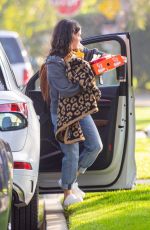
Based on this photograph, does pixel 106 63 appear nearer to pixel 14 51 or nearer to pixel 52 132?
pixel 52 132

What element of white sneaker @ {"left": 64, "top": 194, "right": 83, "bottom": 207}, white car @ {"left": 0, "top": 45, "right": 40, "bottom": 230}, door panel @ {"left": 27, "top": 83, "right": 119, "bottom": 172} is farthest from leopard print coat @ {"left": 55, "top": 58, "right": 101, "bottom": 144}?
white car @ {"left": 0, "top": 45, "right": 40, "bottom": 230}

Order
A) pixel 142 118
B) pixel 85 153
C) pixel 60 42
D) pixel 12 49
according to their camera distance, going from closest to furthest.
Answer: pixel 60 42, pixel 85 153, pixel 12 49, pixel 142 118

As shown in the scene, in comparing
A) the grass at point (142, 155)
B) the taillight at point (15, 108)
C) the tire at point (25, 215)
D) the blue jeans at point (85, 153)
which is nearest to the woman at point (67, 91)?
the blue jeans at point (85, 153)

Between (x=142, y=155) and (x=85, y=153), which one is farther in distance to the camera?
(x=142, y=155)

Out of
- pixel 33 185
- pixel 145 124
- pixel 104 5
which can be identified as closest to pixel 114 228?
pixel 33 185

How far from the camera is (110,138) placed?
9109mm

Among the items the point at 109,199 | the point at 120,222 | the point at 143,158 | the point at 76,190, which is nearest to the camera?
the point at 120,222

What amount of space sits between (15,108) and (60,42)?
4.58 feet

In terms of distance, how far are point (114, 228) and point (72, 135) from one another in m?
1.45

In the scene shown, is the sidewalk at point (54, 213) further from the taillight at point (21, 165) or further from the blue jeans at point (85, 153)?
the taillight at point (21, 165)

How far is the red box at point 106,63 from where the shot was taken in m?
8.56

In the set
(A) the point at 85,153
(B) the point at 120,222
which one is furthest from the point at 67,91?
(B) the point at 120,222

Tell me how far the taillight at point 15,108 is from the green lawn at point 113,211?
3.23ft

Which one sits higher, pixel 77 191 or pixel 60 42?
pixel 60 42
